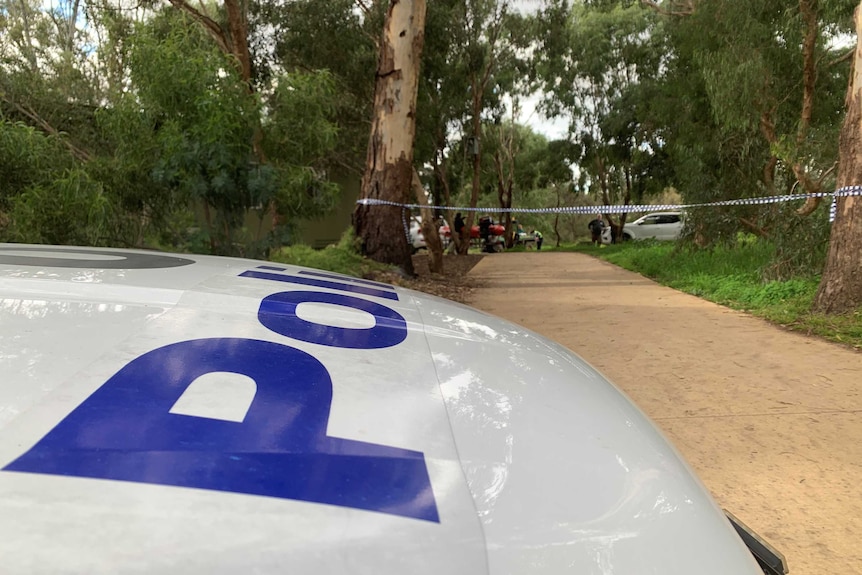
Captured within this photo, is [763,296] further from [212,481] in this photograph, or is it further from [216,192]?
[212,481]

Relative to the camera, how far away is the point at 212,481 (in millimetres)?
882

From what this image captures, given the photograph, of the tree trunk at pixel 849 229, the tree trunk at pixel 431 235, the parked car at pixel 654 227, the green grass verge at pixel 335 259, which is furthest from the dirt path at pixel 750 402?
the parked car at pixel 654 227

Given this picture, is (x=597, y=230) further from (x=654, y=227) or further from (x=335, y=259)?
(x=335, y=259)

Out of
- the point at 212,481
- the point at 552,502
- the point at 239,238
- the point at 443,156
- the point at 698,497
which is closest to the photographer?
the point at 212,481

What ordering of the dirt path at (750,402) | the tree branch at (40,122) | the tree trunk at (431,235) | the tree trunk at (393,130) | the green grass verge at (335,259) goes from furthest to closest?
1. the tree trunk at (431,235)
2. the tree trunk at (393,130)
3. the green grass verge at (335,259)
4. the tree branch at (40,122)
5. the dirt path at (750,402)

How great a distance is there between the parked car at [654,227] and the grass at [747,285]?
568 inches

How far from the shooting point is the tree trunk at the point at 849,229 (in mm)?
6188

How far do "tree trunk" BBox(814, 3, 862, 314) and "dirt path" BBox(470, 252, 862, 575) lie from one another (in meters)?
0.73

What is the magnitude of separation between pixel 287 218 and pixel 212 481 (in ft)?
20.9

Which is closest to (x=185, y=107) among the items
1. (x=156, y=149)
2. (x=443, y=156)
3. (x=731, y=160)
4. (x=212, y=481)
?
(x=156, y=149)

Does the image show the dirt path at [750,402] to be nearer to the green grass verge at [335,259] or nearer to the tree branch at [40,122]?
the green grass verge at [335,259]

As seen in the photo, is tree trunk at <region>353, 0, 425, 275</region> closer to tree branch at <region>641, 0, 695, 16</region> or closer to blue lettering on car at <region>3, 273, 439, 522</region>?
tree branch at <region>641, 0, 695, 16</region>

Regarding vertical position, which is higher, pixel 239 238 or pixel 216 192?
pixel 216 192

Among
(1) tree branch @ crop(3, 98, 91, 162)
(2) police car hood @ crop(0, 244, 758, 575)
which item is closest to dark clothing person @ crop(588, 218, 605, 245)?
(1) tree branch @ crop(3, 98, 91, 162)
